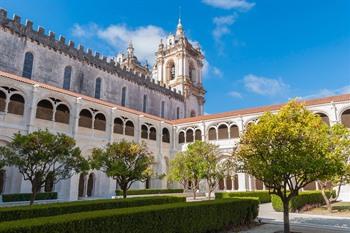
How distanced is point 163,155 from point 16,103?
66.4 feet

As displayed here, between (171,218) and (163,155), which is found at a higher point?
(163,155)

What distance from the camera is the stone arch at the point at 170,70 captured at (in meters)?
54.6

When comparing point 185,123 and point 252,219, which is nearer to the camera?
point 252,219

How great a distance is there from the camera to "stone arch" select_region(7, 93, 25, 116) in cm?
2414

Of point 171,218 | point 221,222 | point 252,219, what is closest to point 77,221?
point 171,218

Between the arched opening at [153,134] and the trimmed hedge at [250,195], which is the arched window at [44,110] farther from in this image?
the trimmed hedge at [250,195]

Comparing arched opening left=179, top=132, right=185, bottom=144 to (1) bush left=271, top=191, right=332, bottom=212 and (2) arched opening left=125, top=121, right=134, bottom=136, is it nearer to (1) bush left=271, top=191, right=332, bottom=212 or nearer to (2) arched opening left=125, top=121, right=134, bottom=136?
(2) arched opening left=125, top=121, right=134, bottom=136

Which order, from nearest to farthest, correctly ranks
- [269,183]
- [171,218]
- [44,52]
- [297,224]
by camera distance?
[171,218] → [269,183] → [297,224] → [44,52]

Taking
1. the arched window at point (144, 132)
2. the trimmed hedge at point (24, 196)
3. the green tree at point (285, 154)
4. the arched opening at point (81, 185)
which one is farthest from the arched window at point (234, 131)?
the green tree at point (285, 154)

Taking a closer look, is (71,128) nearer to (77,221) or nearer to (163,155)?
(163,155)

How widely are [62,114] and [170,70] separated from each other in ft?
101

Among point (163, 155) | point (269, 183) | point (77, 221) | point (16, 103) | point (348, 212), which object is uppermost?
point (16, 103)

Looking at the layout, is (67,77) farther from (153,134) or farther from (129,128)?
(153,134)

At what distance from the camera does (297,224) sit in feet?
45.1
